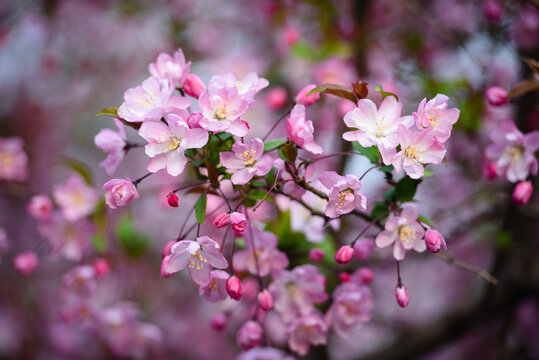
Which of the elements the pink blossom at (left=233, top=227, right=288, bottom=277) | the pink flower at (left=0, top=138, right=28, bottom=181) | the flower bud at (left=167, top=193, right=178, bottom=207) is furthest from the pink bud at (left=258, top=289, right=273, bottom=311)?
the pink flower at (left=0, top=138, right=28, bottom=181)

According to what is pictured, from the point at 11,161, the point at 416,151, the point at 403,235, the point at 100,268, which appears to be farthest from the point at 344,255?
the point at 11,161

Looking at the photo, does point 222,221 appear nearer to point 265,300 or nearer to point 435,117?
point 265,300

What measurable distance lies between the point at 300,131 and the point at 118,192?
343mm

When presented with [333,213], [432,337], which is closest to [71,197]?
[333,213]

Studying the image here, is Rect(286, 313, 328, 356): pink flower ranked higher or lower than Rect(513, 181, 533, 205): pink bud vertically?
lower

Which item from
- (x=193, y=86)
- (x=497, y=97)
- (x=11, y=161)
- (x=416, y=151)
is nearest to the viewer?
(x=416, y=151)

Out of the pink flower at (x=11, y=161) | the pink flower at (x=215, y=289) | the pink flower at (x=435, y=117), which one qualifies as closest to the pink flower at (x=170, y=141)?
the pink flower at (x=215, y=289)

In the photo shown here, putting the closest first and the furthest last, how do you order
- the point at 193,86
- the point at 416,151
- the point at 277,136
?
the point at 416,151, the point at 193,86, the point at 277,136

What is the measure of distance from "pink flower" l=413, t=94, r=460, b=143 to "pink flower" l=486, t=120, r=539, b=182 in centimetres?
34

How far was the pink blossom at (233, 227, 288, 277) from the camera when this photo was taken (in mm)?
935

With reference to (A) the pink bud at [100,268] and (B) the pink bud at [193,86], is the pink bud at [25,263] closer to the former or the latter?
(A) the pink bud at [100,268]

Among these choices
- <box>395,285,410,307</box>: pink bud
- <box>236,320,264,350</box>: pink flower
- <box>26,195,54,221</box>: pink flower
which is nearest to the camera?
<box>395,285,410,307</box>: pink bud

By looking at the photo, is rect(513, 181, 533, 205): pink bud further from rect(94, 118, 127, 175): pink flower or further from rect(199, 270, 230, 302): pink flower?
rect(94, 118, 127, 175): pink flower

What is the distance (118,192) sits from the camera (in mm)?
778
